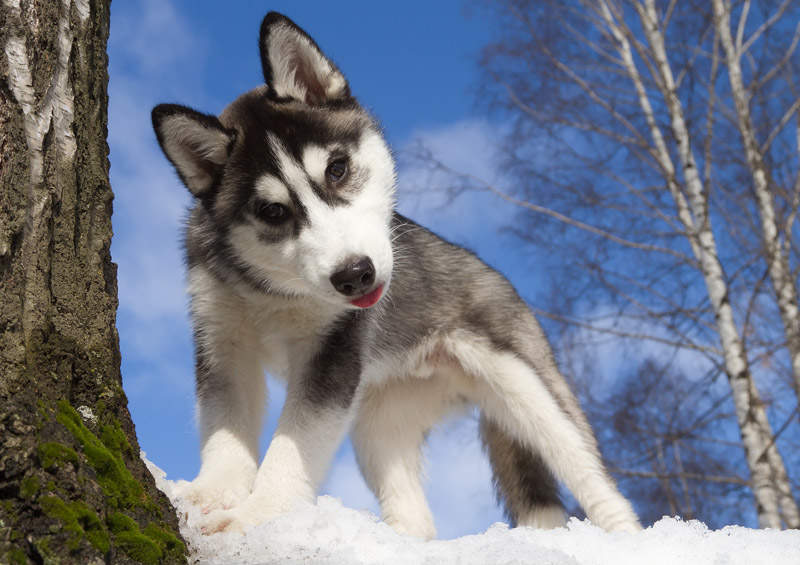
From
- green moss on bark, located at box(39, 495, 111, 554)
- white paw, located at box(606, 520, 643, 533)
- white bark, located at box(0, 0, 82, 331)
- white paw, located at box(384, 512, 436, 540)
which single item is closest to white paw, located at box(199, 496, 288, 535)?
green moss on bark, located at box(39, 495, 111, 554)

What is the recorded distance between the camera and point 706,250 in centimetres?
859

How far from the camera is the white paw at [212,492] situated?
3.16m

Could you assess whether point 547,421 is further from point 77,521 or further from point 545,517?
point 77,521

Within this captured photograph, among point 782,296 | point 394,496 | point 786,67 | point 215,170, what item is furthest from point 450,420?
point 786,67

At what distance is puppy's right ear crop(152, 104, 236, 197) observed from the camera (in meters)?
3.48

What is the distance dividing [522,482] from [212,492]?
2412 mm

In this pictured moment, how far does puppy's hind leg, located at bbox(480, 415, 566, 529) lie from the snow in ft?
6.59

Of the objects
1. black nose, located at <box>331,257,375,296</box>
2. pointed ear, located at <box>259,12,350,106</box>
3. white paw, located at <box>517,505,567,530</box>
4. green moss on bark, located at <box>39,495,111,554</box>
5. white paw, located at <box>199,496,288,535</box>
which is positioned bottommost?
green moss on bark, located at <box>39,495,111,554</box>

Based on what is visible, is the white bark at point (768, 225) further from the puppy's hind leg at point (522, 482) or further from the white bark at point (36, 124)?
the white bark at point (36, 124)

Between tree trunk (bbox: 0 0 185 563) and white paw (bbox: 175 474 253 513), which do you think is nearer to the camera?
tree trunk (bbox: 0 0 185 563)

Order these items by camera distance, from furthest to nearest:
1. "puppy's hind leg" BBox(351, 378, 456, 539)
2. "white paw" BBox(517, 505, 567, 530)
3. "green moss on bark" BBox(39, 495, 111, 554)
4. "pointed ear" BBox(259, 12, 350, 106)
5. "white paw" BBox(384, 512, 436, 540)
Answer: "puppy's hind leg" BBox(351, 378, 456, 539), "white paw" BBox(517, 505, 567, 530), "white paw" BBox(384, 512, 436, 540), "pointed ear" BBox(259, 12, 350, 106), "green moss on bark" BBox(39, 495, 111, 554)

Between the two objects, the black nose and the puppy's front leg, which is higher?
the black nose

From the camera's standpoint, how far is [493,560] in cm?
227

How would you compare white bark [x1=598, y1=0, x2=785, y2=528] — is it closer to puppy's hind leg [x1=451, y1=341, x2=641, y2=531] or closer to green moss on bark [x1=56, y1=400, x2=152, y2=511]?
puppy's hind leg [x1=451, y1=341, x2=641, y2=531]
